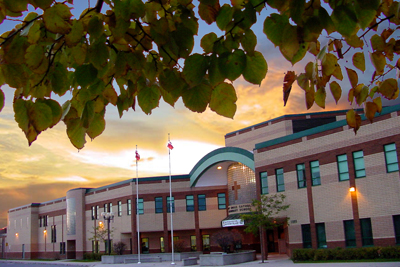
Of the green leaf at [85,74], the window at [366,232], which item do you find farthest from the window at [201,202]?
the green leaf at [85,74]

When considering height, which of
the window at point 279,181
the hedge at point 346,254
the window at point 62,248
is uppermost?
the window at point 279,181

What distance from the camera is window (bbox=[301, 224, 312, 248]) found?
1289 inches

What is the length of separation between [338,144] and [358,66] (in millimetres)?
28620

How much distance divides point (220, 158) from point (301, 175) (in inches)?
462

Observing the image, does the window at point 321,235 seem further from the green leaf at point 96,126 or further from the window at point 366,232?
the green leaf at point 96,126

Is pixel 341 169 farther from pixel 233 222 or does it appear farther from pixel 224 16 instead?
pixel 224 16

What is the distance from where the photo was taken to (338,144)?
31.0 metres

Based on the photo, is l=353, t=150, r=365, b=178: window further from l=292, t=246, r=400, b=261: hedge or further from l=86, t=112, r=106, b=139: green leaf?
l=86, t=112, r=106, b=139: green leaf

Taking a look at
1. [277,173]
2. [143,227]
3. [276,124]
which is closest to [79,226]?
[143,227]

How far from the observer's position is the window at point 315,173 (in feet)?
106

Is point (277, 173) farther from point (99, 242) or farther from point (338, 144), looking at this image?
point (99, 242)

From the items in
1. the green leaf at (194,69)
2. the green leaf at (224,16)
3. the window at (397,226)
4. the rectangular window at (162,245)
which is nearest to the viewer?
the green leaf at (194,69)

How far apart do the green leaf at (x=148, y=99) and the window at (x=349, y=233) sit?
2918 cm

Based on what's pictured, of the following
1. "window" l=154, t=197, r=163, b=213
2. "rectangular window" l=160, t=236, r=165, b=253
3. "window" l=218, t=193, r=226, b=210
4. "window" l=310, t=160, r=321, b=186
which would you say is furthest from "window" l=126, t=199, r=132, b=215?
"window" l=310, t=160, r=321, b=186
